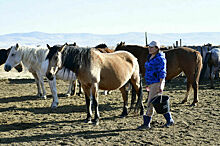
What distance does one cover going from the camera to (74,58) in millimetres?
5895

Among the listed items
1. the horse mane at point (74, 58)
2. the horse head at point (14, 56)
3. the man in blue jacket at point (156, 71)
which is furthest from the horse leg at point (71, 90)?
the man in blue jacket at point (156, 71)

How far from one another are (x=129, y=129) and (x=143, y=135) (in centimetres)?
54

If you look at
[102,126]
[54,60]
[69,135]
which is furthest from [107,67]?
[69,135]

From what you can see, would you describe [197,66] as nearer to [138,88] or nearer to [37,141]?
[138,88]

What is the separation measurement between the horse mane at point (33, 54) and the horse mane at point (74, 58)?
3320mm

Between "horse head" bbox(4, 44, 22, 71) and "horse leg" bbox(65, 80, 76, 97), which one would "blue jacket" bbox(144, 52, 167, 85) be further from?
"horse head" bbox(4, 44, 22, 71)

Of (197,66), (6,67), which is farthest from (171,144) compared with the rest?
(6,67)

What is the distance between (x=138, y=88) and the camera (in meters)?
6.86

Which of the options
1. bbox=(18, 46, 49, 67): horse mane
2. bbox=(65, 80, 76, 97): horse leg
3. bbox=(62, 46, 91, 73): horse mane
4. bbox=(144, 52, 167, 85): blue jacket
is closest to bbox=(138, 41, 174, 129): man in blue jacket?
bbox=(144, 52, 167, 85): blue jacket

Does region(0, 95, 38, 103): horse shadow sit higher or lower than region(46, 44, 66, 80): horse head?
lower

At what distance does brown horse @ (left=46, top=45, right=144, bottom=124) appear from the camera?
19.2 ft

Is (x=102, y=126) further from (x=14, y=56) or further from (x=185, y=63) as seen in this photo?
(x=14, y=56)

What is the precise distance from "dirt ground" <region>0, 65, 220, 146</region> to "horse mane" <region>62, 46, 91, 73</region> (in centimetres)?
149

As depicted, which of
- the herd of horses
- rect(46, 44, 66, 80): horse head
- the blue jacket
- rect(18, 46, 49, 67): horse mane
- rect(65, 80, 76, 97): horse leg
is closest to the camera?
the blue jacket
